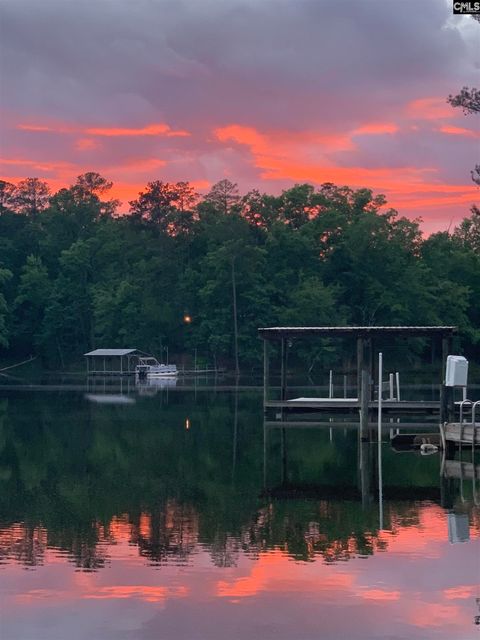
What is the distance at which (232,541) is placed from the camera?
23.1 meters

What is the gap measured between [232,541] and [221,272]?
10415cm

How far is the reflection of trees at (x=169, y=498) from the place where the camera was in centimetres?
2277

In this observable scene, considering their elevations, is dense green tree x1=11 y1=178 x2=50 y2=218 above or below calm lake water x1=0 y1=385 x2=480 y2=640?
above

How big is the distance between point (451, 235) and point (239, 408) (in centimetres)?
8721

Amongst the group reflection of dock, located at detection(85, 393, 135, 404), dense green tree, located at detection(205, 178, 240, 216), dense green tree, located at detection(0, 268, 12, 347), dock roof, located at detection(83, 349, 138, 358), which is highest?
dense green tree, located at detection(205, 178, 240, 216)

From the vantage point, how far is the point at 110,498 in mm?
29219

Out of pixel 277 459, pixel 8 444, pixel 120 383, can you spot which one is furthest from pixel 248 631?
pixel 120 383

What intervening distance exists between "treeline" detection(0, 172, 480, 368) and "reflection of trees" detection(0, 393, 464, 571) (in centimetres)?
7580

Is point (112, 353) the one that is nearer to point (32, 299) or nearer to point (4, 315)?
point (4, 315)

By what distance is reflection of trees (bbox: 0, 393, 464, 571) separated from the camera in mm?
22766

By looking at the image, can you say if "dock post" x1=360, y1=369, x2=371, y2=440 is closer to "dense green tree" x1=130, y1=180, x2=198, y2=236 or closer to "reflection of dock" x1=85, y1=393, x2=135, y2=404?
"reflection of dock" x1=85, y1=393, x2=135, y2=404

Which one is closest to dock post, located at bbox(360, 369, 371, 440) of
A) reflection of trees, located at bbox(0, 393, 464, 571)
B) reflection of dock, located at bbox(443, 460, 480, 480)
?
reflection of trees, located at bbox(0, 393, 464, 571)

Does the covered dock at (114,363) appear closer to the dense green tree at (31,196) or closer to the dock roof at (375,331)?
the dense green tree at (31,196)

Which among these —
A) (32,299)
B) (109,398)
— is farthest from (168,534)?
(32,299)
